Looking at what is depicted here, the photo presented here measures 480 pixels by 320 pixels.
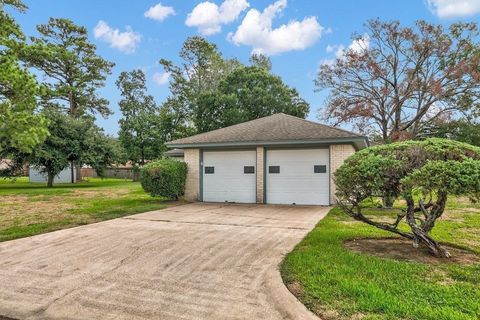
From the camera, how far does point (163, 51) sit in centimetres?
3538

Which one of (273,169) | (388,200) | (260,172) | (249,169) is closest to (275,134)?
(273,169)

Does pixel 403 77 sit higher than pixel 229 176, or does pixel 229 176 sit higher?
pixel 403 77

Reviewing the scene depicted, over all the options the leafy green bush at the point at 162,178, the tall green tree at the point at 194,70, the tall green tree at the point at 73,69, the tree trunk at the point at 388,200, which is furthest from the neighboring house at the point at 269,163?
the tall green tree at the point at 194,70

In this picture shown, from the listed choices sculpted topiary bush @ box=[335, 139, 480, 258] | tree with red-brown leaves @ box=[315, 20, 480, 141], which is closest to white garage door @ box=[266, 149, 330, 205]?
sculpted topiary bush @ box=[335, 139, 480, 258]

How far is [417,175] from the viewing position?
4.47 m

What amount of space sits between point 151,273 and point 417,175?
3.71 meters

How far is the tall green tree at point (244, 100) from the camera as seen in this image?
2927 centimetres

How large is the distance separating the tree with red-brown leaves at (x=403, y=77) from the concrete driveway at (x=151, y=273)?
58.4ft

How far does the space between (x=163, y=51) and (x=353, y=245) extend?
3378cm

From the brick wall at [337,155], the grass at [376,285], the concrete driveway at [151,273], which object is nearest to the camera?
the grass at [376,285]

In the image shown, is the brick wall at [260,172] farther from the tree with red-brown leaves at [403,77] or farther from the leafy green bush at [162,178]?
the tree with red-brown leaves at [403,77]

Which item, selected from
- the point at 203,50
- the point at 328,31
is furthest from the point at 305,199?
the point at 203,50

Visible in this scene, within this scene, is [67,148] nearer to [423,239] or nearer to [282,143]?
A: [282,143]

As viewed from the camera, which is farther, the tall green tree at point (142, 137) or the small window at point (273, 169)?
the tall green tree at point (142, 137)
